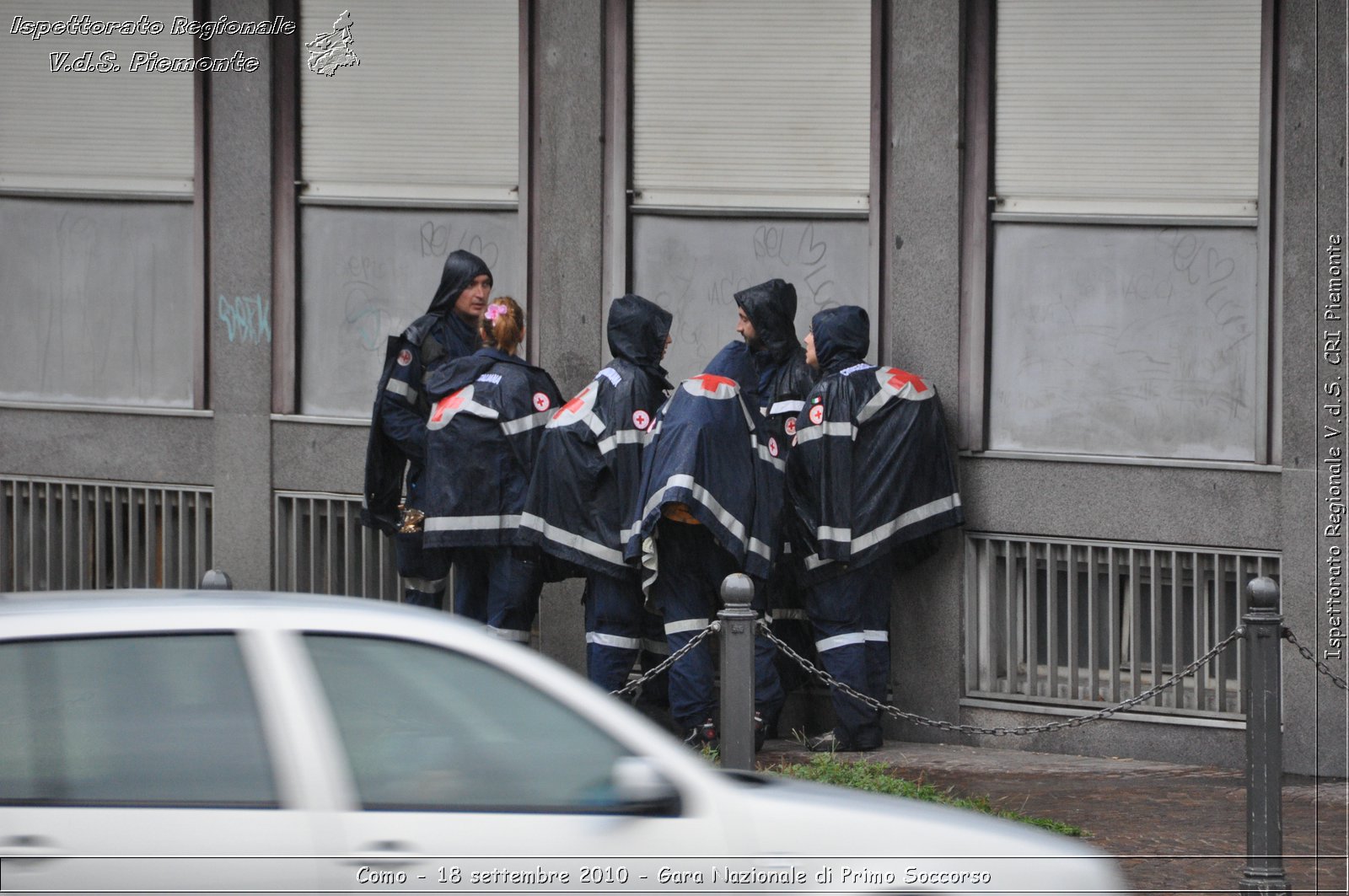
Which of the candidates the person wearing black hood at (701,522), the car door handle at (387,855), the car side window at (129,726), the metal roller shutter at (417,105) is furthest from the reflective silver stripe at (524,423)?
the car door handle at (387,855)

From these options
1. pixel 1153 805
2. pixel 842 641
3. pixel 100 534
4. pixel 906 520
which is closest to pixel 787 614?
pixel 842 641

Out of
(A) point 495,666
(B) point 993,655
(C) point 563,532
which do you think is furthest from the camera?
(B) point 993,655

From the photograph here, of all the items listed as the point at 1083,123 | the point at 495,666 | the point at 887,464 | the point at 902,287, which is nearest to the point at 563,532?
the point at 887,464

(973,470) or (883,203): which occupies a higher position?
(883,203)

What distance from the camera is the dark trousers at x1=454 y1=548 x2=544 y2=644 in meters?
9.34

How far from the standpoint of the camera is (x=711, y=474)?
844 cm

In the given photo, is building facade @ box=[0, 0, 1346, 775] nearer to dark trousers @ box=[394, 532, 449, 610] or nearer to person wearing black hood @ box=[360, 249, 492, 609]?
person wearing black hood @ box=[360, 249, 492, 609]

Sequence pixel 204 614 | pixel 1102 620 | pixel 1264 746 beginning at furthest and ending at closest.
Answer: pixel 1102 620 → pixel 1264 746 → pixel 204 614

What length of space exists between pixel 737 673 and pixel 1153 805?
2.49m

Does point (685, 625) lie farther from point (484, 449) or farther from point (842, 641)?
point (484, 449)

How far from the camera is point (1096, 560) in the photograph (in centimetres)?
916

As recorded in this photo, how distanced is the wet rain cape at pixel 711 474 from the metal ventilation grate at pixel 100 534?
12.9ft

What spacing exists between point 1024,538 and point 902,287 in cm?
148

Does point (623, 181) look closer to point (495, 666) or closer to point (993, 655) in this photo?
point (993, 655)
